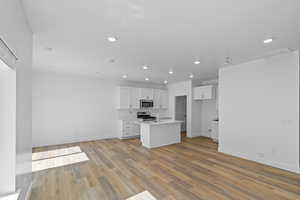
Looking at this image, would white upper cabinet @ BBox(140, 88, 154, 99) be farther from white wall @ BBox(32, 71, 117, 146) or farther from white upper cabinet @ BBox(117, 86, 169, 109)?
white wall @ BBox(32, 71, 117, 146)

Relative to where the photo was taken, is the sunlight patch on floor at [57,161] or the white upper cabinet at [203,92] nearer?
the sunlight patch on floor at [57,161]

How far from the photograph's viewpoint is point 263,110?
140 inches

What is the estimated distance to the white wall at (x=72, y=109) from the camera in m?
4.95

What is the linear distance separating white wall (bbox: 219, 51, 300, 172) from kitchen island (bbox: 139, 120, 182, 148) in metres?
1.70

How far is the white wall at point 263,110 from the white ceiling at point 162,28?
550 millimetres

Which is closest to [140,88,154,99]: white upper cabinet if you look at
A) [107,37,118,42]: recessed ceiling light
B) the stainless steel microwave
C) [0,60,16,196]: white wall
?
the stainless steel microwave

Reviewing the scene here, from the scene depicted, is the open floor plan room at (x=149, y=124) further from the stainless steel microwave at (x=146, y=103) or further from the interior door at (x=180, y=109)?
the interior door at (x=180, y=109)

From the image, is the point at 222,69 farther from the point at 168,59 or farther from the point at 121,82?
the point at 121,82

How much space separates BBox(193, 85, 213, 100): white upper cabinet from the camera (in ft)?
19.6

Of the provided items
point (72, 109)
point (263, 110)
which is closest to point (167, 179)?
point (263, 110)

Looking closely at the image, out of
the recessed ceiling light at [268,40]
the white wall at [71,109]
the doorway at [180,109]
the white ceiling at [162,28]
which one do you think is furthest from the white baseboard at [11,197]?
the doorway at [180,109]

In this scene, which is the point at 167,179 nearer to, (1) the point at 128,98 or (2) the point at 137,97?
(1) the point at 128,98

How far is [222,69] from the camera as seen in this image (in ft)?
14.5

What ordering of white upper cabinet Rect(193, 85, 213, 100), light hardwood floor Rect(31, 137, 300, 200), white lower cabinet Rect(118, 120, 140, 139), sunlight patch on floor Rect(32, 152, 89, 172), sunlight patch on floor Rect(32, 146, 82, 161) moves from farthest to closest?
1. white lower cabinet Rect(118, 120, 140, 139)
2. white upper cabinet Rect(193, 85, 213, 100)
3. sunlight patch on floor Rect(32, 146, 82, 161)
4. sunlight patch on floor Rect(32, 152, 89, 172)
5. light hardwood floor Rect(31, 137, 300, 200)
